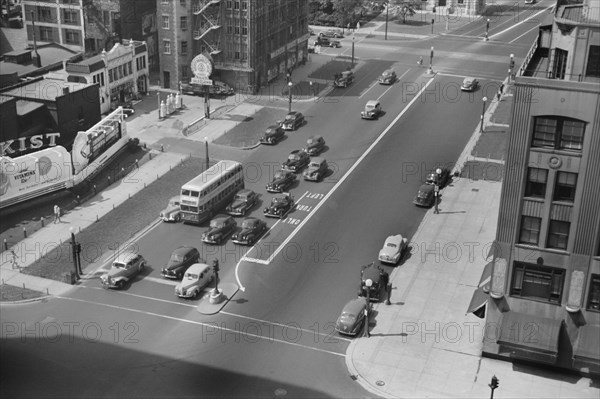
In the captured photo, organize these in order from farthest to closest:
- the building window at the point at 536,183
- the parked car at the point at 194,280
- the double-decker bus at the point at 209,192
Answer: the double-decker bus at the point at 209,192 < the parked car at the point at 194,280 < the building window at the point at 536,183

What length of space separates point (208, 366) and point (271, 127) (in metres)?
48.2

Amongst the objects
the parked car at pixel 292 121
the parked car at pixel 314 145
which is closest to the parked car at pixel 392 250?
the parked car at pixel 314 145

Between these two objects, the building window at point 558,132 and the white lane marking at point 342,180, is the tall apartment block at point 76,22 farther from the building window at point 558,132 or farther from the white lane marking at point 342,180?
the building window at point 558,132

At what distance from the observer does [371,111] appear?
365ft

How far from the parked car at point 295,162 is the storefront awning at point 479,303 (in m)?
34.3

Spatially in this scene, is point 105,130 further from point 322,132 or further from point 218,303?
point 218,303

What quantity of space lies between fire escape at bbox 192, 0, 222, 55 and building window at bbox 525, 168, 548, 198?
69394 millimetres

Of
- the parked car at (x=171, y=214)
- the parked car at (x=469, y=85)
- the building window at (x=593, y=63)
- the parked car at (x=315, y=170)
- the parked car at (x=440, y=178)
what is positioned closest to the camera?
the building window at (x=593, y=63)

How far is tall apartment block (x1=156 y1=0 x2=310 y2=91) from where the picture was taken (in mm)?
119375

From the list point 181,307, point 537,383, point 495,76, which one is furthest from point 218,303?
point 495,76

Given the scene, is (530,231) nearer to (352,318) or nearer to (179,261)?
(352,318)

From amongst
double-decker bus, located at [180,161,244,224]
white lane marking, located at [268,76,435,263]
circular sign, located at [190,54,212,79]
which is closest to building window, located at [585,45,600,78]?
white lane marking, located at [268,76,435,263]

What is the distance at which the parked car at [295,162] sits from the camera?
94875mm

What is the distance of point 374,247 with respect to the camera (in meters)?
78.9
